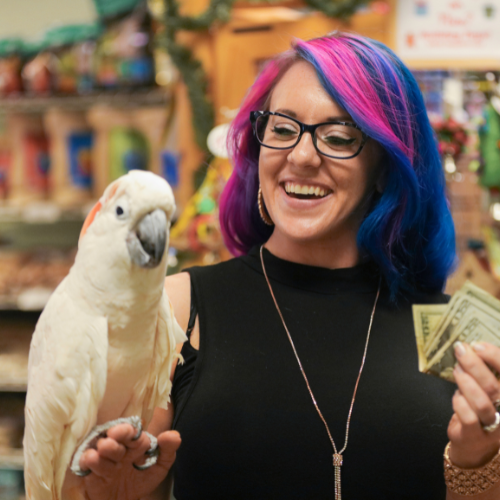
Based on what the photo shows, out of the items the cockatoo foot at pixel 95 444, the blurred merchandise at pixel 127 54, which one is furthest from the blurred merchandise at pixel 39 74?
the cockatoo foot at pixel 95 444

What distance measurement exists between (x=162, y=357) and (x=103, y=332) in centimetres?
13

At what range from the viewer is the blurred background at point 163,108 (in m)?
1.95

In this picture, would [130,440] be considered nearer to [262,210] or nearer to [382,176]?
[262,210]

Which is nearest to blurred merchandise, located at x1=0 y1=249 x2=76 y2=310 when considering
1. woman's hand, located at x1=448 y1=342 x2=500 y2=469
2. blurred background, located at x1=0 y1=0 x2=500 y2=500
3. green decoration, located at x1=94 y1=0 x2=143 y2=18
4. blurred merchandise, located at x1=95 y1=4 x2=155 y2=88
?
blurred background, located at x1=0 y1=0 x2=500 y2=500

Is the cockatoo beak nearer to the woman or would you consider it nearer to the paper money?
the woman

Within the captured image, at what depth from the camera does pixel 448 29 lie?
6.64 ft

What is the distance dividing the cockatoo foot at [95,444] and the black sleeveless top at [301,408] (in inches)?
8.9

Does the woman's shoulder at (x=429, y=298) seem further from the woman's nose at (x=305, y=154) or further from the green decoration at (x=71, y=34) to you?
the green decoration at (x=71, y=34)

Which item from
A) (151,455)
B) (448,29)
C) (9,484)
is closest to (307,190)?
(151,455)

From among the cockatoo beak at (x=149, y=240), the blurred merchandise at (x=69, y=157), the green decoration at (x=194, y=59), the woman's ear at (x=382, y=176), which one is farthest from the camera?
→ the blurred merchandise at (x=69, y=157)

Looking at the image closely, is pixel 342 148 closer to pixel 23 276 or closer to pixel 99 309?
pixel 99 309

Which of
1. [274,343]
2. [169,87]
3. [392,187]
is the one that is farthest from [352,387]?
[169,87]

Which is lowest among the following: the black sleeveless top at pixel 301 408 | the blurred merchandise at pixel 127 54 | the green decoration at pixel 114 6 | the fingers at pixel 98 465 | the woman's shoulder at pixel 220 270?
the black sleeveless top at pixel 301 408

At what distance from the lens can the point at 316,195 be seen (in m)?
1.06
